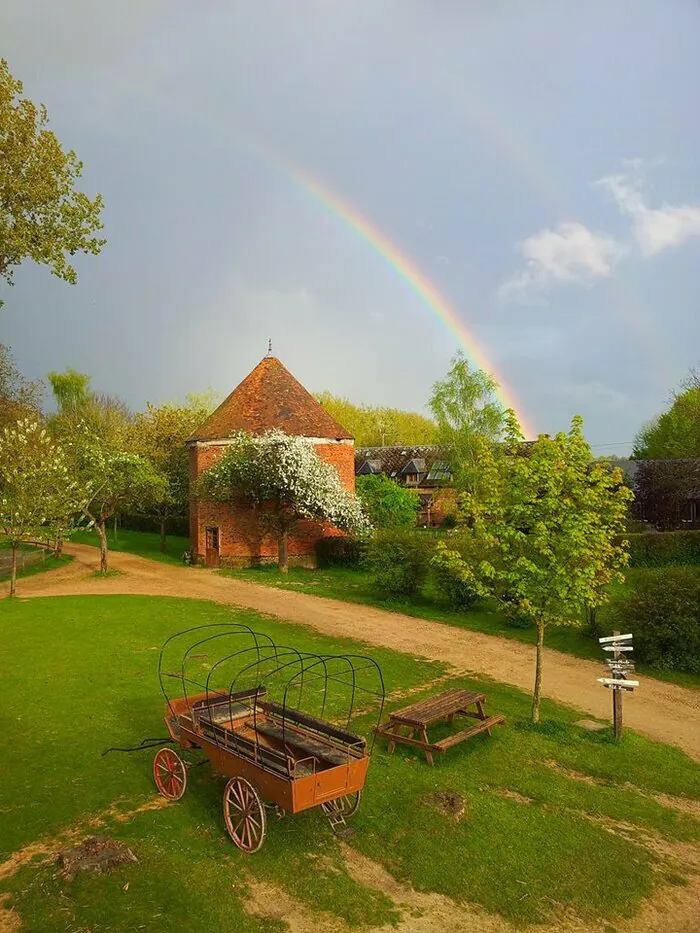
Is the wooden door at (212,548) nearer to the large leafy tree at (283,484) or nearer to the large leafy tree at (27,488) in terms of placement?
the large leafy tree at (283,484)

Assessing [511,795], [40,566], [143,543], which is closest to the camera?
[511,795]

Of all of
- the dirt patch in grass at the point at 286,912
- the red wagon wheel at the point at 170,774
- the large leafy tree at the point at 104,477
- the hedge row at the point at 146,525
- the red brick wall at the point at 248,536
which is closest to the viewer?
the dirt patch in grass at the point at 286,912

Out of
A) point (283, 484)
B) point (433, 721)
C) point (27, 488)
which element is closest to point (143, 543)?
point (283, 484)

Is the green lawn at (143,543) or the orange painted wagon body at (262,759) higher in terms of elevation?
the orange painted wagon body at (262,759)

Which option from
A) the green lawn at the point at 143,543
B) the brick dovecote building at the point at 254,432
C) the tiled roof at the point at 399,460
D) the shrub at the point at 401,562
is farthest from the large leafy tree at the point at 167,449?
the tiled roof at the point at 399,460

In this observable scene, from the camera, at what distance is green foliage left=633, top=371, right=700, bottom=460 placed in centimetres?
5404

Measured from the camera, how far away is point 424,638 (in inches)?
734

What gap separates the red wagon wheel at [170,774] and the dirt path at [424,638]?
26.9ft

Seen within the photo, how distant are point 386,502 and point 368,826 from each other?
109ft

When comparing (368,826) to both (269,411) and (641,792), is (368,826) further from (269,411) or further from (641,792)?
(269,411)

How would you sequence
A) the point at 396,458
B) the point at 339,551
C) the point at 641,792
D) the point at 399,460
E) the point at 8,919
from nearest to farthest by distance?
1. the point at 8,919
2. the point at 641,792
3. the point at 339,551
4. the point at 399,460
5. the point at 396,458

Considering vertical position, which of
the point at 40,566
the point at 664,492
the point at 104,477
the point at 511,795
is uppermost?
the point at 104,477

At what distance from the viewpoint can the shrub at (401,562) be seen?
23.6 meters

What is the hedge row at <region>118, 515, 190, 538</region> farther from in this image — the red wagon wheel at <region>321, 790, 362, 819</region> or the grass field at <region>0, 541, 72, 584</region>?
the red wagon wheel at <region>321, 790, 362, 819</region>
